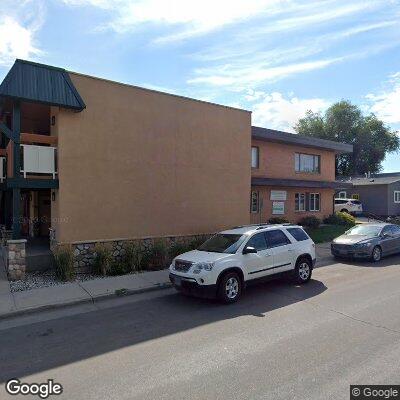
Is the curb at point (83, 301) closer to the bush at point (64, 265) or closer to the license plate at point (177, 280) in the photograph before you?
the license plate at point (177, 280)

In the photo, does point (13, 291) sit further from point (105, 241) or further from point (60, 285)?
point (105, 241)

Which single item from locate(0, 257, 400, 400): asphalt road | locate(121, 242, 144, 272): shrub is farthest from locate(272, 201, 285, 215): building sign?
locate(0, 257, 400, 400): asphalt road

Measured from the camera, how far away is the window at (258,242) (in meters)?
9.38

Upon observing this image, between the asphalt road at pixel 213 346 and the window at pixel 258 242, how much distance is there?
1.23 m

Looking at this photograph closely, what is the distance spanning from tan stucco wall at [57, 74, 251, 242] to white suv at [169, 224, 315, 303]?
428cm

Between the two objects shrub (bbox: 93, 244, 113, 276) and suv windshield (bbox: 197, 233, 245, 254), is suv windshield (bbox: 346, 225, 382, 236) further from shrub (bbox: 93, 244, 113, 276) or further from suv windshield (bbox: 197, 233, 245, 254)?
shrub (bbox: 93, 244, 113, 276)

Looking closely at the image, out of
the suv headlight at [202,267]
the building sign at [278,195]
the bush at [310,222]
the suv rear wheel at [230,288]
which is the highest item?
the building sign at [278,195]

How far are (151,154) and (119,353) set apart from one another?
8.94 m

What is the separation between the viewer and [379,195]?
35906 mm

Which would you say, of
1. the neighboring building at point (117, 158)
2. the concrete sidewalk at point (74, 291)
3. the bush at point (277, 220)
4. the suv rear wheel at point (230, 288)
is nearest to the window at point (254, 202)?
the bush at point (277, 220)

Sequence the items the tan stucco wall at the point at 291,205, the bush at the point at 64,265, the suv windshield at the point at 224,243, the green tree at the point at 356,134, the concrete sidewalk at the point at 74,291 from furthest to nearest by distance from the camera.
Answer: the green tree at the point at 356,134 < the tan stucco wall at the point at 291,205 < the bush at the point at 64,265 < the suv windshield at the point at 224,243 < the concrete sidewalk at the point at 74,291

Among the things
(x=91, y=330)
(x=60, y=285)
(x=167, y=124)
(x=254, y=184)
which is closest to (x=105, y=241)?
(x=60, y=285)

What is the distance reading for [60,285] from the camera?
10078mm

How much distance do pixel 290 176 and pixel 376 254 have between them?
9745 mm
